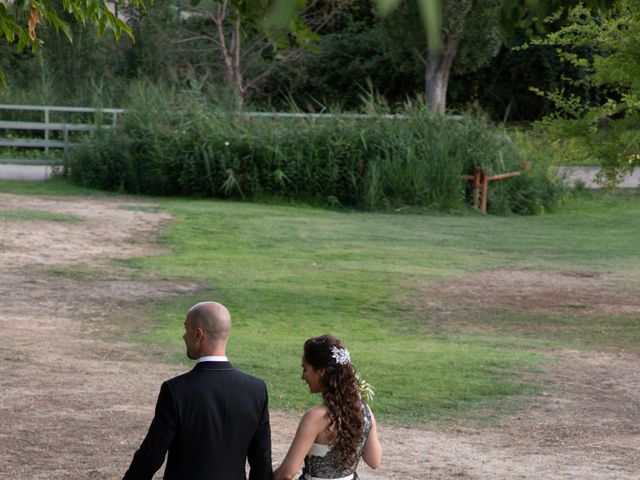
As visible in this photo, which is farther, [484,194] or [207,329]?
[484,194]

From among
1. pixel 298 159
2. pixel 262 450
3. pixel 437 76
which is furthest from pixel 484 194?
pixel 262 450

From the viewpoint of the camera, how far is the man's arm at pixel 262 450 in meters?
4.38

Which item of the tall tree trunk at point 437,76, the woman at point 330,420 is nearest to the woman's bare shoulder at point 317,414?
the woman at point 330,420

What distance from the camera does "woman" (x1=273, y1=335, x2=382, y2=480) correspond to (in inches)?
178

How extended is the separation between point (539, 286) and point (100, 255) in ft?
19.6

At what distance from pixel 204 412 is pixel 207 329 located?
29 cm

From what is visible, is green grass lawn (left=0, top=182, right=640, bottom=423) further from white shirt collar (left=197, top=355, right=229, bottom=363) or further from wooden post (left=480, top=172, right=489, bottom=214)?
white shirt collar (left=197, top=355, right=229, bottom=363)

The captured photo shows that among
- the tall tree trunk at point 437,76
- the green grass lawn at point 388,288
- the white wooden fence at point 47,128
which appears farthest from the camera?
the tall tree trunk at point 437,76

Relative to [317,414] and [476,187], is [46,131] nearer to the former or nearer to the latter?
[476,187]

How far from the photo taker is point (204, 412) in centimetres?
422

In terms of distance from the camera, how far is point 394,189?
24688mm

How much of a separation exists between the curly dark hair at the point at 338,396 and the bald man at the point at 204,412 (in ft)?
0.95

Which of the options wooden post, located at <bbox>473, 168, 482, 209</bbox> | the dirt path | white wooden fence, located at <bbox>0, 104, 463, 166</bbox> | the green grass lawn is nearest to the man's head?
the dirt path

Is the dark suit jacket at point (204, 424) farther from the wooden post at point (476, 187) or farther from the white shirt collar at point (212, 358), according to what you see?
the wooden post at point (476, 187)
